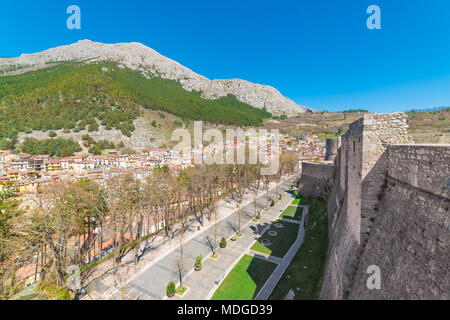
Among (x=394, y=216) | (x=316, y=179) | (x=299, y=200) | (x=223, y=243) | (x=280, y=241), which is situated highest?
(x=394, y=216)

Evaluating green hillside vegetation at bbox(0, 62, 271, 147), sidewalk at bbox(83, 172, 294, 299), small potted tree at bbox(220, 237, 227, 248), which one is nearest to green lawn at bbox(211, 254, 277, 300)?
sidewalk at bbox(83, 172, 294, 299)

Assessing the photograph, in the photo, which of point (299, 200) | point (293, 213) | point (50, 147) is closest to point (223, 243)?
point (293, 213)

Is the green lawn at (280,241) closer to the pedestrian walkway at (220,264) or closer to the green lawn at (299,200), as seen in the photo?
the pedestrian walkway at (220,264)

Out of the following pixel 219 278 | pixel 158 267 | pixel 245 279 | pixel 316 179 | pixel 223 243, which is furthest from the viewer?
pixel 316 179

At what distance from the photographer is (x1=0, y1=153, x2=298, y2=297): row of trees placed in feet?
41.8

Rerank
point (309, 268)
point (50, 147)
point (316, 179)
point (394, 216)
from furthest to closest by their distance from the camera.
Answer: point (50, 147), point (316, 179), point (309, 268), point (394, 216)

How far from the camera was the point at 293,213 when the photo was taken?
33.8 m

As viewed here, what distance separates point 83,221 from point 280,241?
21109 mm

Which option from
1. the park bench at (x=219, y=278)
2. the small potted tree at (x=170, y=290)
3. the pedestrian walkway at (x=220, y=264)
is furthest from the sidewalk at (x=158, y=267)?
the park bench at (x=219, y=278)

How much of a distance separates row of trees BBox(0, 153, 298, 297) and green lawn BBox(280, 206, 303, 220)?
8.95m

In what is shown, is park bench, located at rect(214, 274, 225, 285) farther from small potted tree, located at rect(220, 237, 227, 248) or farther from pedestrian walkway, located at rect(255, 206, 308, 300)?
small potted tree, located at rect(220, 237, 227, 248)

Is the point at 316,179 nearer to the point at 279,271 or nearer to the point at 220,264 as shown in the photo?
the point at 279,271
